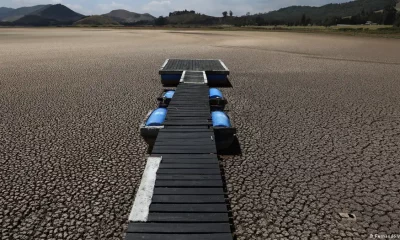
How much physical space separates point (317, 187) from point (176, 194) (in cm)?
323

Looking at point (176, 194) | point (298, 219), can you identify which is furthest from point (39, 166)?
point (298, 219)

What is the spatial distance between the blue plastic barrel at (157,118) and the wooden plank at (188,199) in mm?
3444

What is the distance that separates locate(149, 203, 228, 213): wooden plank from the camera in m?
4.65

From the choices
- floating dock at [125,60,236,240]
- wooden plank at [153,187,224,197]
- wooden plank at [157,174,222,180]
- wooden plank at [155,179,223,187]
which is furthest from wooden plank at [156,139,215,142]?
wooden plank at [153,187,224,197]

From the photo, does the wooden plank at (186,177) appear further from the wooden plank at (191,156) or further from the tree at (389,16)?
the tree at (389,16)

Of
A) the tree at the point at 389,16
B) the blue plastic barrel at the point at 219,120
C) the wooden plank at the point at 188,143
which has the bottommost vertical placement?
the wooden plank at the point at 188,143

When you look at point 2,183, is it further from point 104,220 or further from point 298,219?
point 298,219

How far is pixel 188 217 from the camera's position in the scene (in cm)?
451

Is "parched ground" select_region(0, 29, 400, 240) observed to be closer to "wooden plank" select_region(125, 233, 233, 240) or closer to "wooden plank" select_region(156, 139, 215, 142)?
"wooden plank" select_region(156, 139, 215, 142)

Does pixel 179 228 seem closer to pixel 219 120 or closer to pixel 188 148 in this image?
pixel 188 148

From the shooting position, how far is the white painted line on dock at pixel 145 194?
4.46 metres

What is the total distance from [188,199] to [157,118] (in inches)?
160

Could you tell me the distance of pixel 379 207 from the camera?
5570 mm

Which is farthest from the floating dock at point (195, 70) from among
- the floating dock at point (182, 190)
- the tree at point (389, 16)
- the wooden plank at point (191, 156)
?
the tree at point (389, 16)
